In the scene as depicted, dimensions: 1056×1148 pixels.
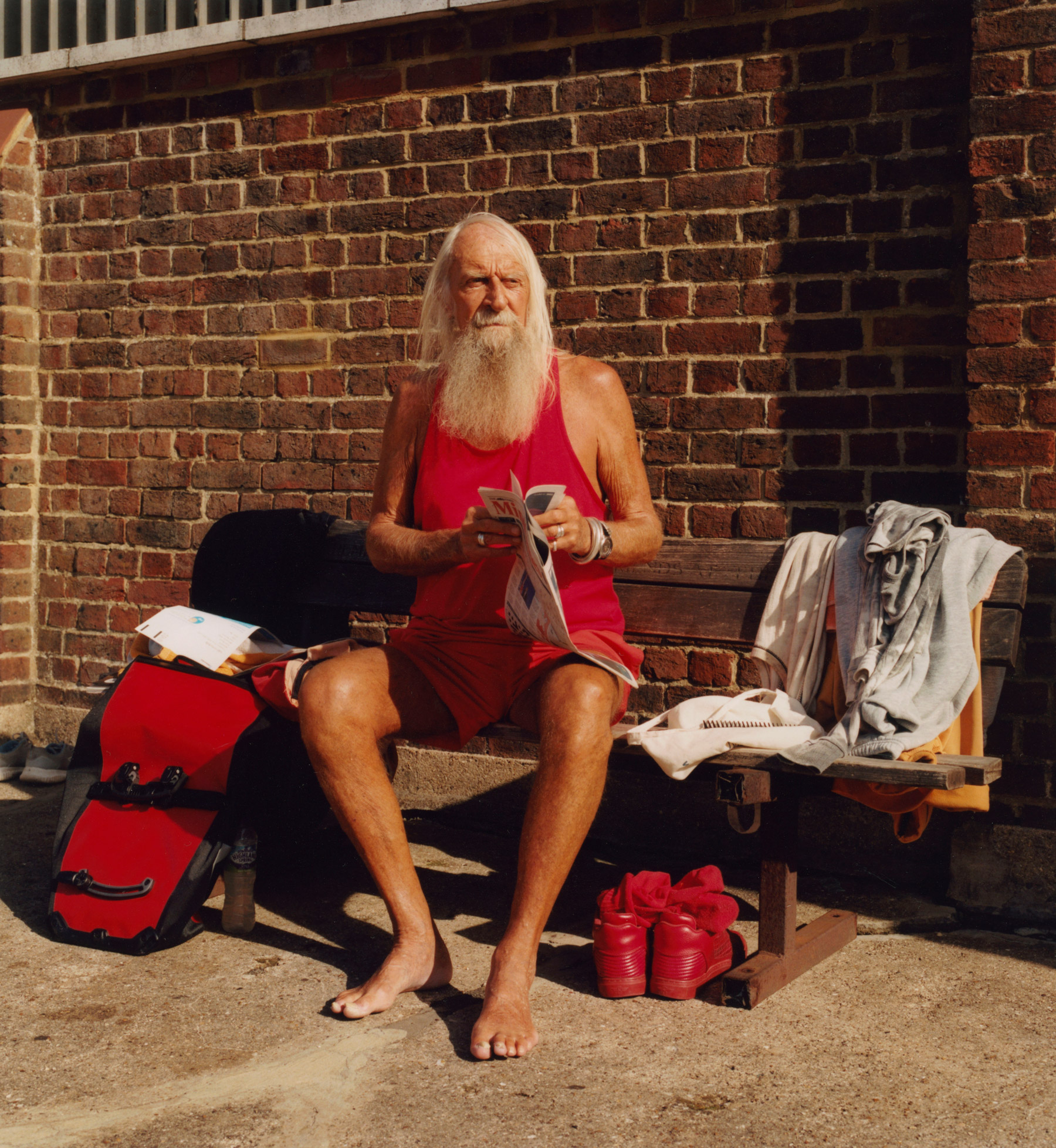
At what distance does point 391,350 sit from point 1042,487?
8.00 ft

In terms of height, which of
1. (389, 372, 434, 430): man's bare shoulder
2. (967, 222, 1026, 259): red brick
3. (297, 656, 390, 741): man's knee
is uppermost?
(967, 222, 1026, 259): red brick

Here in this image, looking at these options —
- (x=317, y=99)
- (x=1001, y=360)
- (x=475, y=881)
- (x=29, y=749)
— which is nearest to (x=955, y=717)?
(x=1001, y=360)

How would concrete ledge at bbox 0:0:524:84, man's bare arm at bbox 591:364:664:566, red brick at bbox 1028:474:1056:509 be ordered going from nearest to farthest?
man's bare arm at bbox 591:364:664:566 < red brick at bbox 1028:474:1056:509 < concrete ledge at bbox 0:0:524:84

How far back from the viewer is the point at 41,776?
197 inches

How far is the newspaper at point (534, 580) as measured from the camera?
281cm

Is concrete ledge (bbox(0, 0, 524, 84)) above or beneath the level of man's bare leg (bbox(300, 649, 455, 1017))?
above

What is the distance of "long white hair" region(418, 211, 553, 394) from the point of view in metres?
3.51

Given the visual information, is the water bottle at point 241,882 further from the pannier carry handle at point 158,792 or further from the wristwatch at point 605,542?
the wristwatch at point 605,542

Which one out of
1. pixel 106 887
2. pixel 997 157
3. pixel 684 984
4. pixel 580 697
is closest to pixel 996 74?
pixel 997 157

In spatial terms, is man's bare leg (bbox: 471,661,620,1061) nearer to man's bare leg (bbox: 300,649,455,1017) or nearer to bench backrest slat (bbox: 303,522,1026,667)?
man's bare leg (bbox: 300,649,455,1017)

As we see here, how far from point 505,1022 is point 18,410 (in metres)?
3.98

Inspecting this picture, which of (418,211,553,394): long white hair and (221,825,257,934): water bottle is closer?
(221,825,257,934): water bottle

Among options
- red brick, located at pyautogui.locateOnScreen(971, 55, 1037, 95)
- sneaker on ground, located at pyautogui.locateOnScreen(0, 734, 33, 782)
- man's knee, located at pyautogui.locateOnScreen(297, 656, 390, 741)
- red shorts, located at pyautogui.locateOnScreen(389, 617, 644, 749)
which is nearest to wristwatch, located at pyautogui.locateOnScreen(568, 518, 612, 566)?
red shorts, located at pyautogui.locateOnScreen(389, 617, 644, 749)

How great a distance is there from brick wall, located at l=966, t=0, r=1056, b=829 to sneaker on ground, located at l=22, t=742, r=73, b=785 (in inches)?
144
